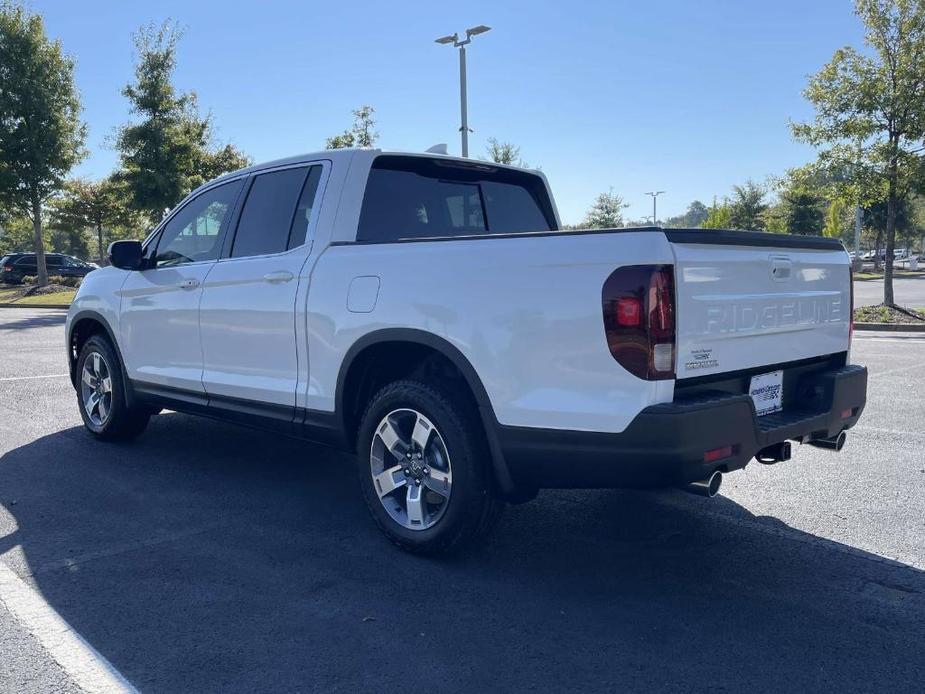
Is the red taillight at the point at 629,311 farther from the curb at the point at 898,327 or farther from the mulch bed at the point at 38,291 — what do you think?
the mulch bed at the point at 38,291

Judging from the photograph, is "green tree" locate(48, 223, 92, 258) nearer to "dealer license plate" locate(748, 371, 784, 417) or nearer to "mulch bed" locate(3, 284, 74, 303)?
"mulch bed" locate(3, 284, 74, 303)

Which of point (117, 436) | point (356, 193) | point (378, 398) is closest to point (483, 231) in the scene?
point (356, 193)

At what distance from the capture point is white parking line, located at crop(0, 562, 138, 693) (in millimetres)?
2736

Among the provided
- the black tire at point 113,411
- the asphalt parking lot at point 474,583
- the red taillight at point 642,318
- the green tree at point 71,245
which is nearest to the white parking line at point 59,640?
→ the asphalt parking lot at point 474,583

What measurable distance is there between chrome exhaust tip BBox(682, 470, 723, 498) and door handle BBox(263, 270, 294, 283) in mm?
2346

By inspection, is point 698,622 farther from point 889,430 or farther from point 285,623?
point 889,430

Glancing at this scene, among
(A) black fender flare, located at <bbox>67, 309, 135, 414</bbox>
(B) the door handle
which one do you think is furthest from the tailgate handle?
(A) black fender flare, located at <bbox>67, 309, 135, 414</bbox>

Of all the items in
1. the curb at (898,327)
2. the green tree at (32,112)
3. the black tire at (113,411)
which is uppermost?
the green tree at (32,112)

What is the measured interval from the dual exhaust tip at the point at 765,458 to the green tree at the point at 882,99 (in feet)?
49.3

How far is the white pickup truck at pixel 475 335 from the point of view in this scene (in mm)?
3152

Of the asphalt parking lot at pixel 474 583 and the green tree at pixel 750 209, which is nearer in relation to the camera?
the asphalt parking lot at pixel 474 583

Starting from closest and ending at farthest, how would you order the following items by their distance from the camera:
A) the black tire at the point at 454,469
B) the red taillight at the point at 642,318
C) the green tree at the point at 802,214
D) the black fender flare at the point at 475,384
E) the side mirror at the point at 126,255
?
1. the red taillight at the point at 642,318
2. the black fender flare at the point at 475,384
3. the black tire at the point at 454,469
4. the side mirror at the point at 126,255
5. the green tree at the point at 802,214

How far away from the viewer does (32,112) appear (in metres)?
27.0

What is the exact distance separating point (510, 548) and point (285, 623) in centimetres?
127
